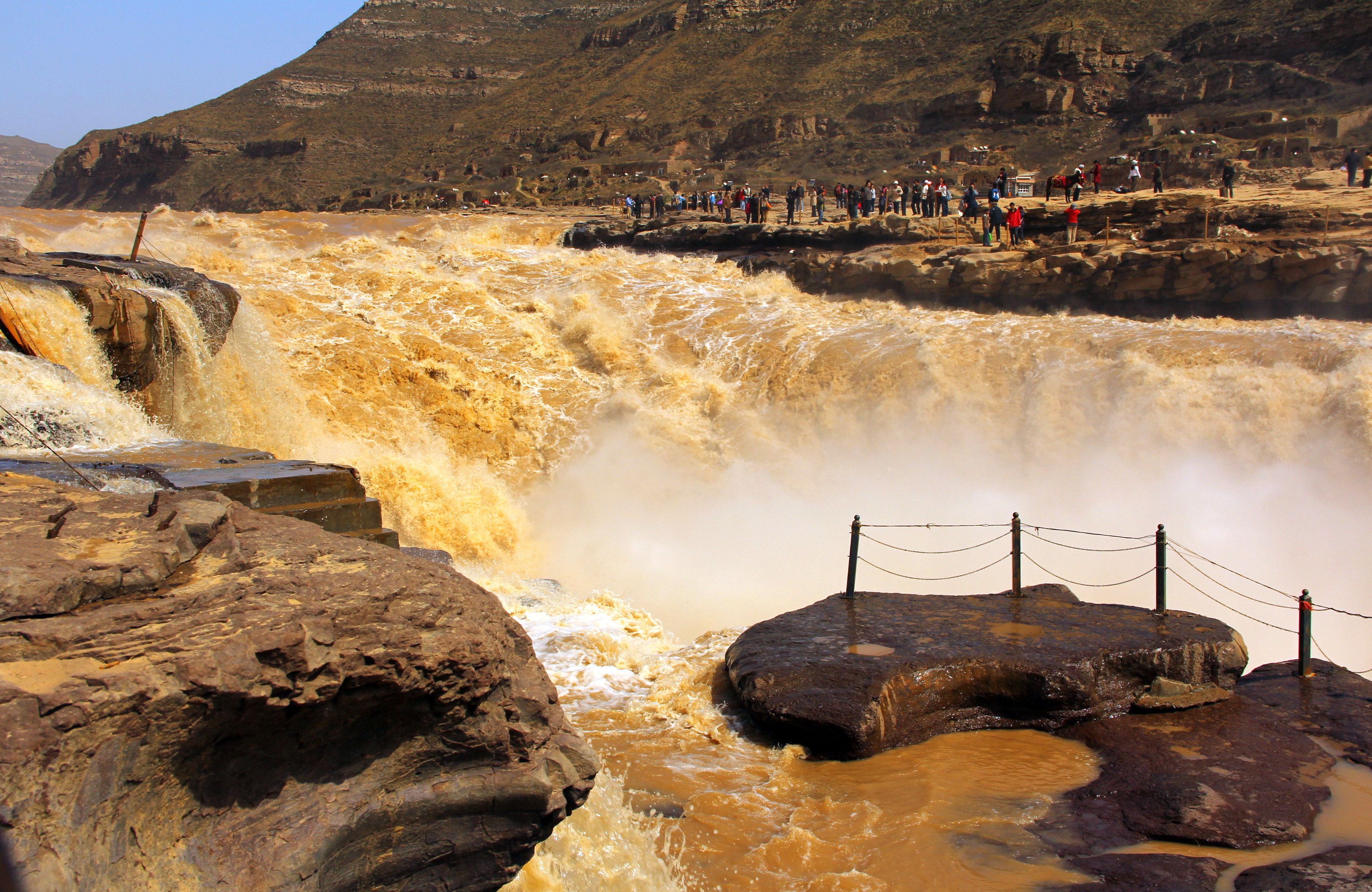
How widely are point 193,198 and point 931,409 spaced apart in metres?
55.3

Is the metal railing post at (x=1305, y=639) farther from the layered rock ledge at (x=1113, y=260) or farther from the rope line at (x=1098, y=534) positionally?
the layered rock ledge at (x=1113, y=260)

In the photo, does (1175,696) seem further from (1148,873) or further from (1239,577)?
(1239,577)

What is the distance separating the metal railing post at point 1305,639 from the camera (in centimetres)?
704

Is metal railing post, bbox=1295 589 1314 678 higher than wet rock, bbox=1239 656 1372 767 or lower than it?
higher

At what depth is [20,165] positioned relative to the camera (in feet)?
353

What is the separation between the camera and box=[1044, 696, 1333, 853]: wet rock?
4.97m

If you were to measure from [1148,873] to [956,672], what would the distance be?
6.58 feet

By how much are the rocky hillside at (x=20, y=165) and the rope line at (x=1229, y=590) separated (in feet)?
342

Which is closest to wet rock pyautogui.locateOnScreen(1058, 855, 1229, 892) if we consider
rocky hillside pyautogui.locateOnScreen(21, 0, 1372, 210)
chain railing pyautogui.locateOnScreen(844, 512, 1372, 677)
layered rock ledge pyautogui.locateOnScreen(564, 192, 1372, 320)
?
chain railing pyautogui.locateOnScreen(844, 512, 1372, 677)

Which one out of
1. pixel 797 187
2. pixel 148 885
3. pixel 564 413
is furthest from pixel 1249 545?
pixel 797 187

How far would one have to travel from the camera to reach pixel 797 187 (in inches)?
922

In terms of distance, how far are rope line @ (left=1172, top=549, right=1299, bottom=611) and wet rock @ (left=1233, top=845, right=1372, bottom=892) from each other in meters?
4.04

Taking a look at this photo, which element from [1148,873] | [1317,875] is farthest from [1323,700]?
[1148,873]

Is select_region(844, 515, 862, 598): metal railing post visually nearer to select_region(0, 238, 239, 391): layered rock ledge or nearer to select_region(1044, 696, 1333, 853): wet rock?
select_region(1044, 696, 1333, 853): wet rock
